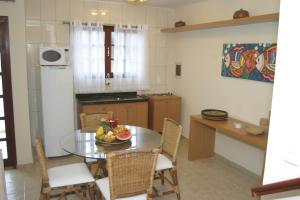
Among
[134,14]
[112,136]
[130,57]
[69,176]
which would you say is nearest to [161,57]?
[130,57]

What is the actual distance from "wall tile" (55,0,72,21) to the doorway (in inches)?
43.5

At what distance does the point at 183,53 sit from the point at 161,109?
3.87 feet

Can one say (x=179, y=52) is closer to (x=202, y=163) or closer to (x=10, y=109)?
(x=202, y=163)

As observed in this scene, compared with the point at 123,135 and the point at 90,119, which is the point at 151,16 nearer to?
the point at 90,119

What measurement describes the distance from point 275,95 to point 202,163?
112 inches

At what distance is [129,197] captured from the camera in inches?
88.5

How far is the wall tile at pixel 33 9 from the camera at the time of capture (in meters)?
4.28

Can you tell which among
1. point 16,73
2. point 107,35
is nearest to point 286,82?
point 16,73

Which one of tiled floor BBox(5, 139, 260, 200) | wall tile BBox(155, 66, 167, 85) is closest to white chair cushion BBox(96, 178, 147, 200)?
tiled floor BBox(5, 139, 260, 200)

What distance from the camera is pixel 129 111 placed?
4.75 metres

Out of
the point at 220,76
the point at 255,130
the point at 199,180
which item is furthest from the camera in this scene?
the point at 220,76

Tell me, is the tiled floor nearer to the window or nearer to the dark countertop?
the dark countertop

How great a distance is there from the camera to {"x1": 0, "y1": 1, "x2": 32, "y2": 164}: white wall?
11.5ft

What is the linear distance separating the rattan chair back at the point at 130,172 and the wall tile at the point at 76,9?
3.25 metres
